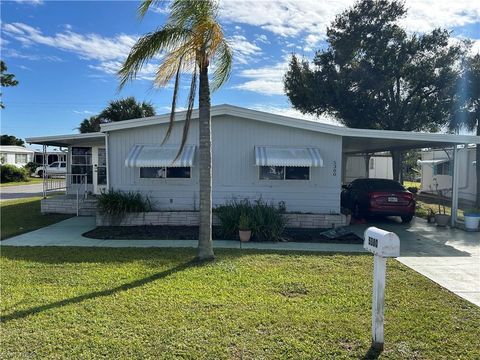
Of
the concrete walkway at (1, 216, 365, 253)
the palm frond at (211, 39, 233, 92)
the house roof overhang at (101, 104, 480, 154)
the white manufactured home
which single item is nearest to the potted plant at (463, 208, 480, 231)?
the house roof overhang at (101, 104, 480, 154)

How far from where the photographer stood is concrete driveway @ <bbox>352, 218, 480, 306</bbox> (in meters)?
6.04

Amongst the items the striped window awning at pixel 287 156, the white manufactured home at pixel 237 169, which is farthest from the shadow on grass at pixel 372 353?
the white manufactured home at pixel 237 169

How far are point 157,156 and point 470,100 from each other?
45.6 ft

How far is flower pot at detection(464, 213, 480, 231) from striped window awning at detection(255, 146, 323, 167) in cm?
466

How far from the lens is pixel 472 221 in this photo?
36.9 ft

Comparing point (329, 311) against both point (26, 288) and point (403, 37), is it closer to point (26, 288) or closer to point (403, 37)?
point (26, 288)

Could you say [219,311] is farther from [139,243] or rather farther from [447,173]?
[447,173]

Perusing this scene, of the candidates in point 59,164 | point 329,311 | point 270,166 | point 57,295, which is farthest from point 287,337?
point 59,164

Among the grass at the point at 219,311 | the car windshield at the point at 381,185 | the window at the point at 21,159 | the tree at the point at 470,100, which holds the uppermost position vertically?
the tree at the point at 470,100

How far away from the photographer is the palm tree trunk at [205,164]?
272 inches

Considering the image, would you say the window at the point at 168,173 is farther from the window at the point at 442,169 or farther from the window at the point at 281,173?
the window at the point at 442,169

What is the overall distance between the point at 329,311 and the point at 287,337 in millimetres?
916

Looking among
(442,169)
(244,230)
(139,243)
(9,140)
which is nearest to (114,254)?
(139,243)

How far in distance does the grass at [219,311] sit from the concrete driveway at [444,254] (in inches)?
16.5
